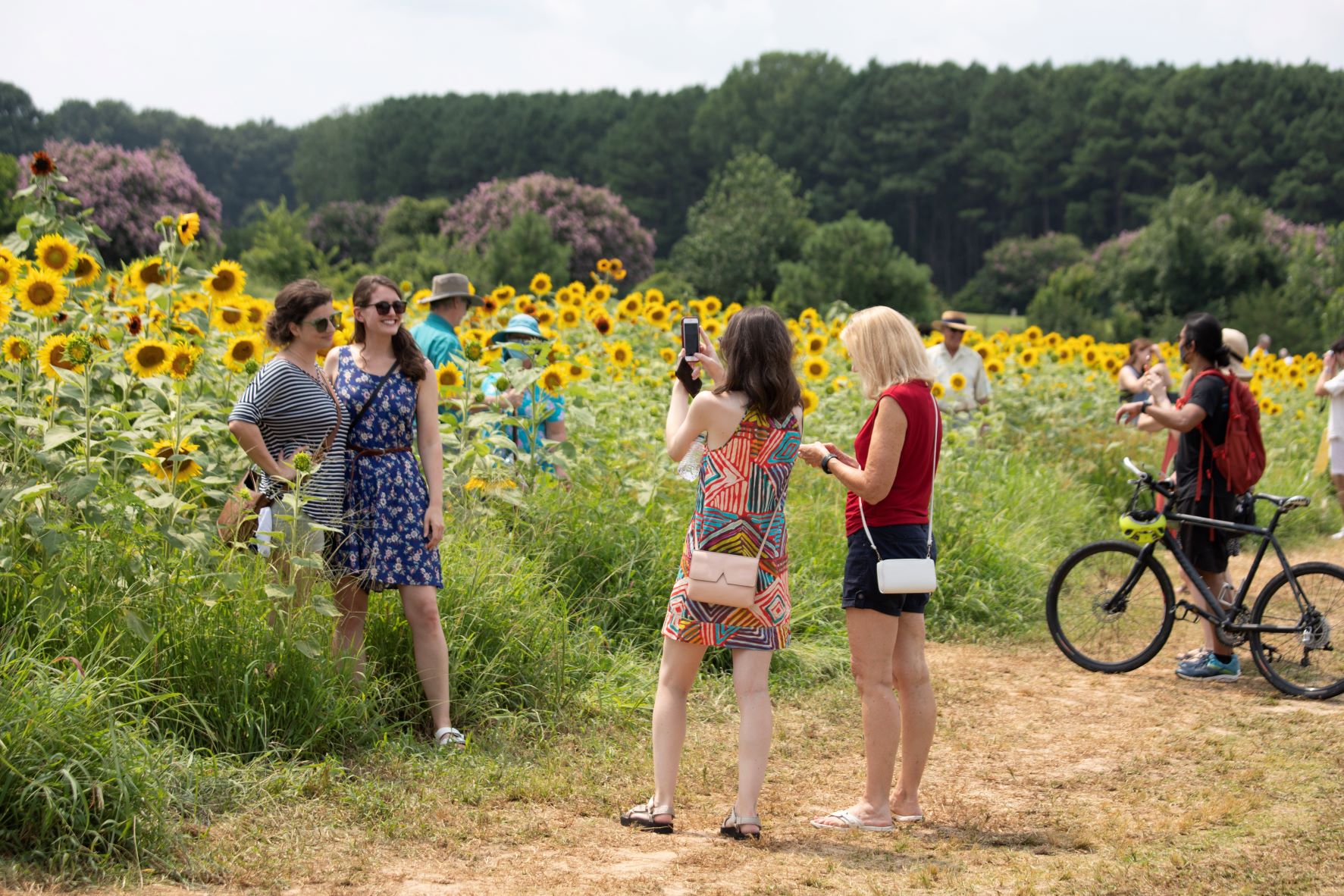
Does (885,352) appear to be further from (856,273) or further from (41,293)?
(856,273)

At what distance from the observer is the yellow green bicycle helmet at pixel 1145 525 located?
249 inches

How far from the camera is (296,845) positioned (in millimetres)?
3535

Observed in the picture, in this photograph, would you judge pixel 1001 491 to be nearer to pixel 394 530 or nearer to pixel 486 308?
pixel 486 308

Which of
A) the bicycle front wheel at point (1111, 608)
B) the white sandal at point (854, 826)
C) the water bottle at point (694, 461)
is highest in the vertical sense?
the water bottle at point (694, 461)

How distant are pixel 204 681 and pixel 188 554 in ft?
1.41

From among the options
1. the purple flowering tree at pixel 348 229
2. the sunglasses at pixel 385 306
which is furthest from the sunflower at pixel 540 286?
the purple flowering tree at pixel 348 229

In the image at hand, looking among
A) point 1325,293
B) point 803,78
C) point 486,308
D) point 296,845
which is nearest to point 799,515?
point 486,308

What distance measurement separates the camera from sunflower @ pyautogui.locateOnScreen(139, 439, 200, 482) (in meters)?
4.40

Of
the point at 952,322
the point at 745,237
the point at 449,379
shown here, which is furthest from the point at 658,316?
the point at 745,237

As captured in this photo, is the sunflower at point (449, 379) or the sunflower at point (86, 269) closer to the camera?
the sunflower at point (86, 269)

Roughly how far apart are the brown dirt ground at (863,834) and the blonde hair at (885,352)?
1398 mm

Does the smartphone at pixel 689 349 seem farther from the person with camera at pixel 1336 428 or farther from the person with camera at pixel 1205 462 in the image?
the person with camera at pixel 1336 428

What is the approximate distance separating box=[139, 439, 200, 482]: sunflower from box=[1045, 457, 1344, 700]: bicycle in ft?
13.3

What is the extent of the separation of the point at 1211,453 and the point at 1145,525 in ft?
1.56
